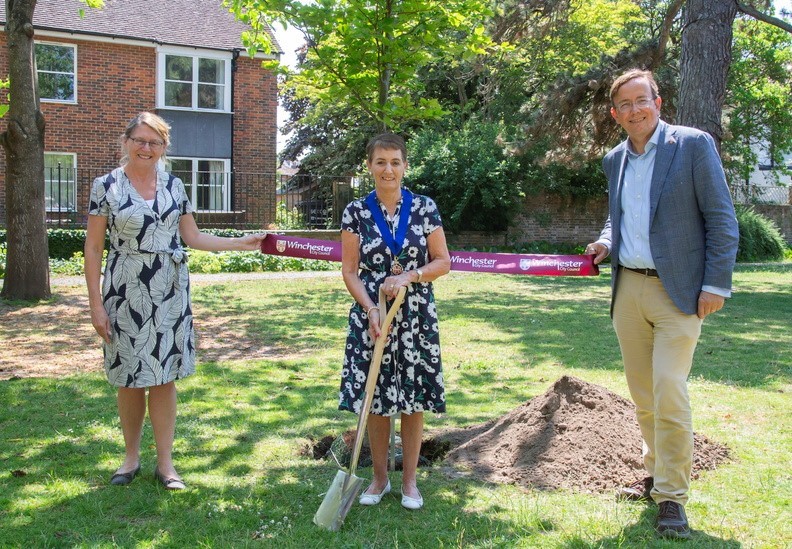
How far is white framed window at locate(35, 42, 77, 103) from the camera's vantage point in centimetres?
2234

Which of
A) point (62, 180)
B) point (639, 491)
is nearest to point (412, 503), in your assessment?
point (639, 491)

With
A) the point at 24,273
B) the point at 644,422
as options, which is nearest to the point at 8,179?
the point at 24,273

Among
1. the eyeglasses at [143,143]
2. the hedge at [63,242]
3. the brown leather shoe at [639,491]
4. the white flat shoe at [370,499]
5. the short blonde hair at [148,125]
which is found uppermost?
the short blonde hair at [148,125]

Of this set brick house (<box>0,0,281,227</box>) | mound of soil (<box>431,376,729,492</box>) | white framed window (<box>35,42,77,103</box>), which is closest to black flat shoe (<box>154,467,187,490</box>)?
mound of soil (<box>431,376,729,492</box>)

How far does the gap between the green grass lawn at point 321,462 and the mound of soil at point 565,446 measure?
156 mm

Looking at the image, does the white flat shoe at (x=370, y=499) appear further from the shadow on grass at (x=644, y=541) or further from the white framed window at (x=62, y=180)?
the white framed window at (x=62, y=180)

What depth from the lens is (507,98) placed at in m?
29.4

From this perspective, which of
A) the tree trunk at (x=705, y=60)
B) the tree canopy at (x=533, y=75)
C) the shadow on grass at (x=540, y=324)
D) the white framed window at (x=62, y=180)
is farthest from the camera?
the white framed window at (x=62, y=180)

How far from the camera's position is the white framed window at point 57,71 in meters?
22.3

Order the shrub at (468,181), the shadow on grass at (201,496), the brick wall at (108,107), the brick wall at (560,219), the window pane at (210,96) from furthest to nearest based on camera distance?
the brick wall at (560,219), the window pane at (210,96), the shrub at (468,181), the brick wall at (108,107), the shadow on grass at (201,496)

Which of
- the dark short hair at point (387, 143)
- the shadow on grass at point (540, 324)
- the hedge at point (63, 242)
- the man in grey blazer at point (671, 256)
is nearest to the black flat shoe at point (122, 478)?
the dark short hair at point (387, 143)

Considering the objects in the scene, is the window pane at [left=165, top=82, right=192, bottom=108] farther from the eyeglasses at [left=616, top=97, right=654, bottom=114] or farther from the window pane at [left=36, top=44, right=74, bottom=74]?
the eyeglasses at [left=616, top=97, right=654, bottom=114]

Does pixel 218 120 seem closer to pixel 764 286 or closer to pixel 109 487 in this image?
pixel 764 286

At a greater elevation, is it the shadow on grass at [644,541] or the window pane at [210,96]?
the window pane at [210,96]
